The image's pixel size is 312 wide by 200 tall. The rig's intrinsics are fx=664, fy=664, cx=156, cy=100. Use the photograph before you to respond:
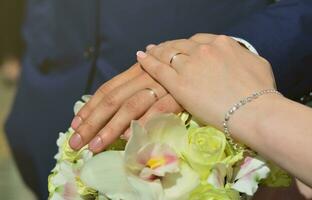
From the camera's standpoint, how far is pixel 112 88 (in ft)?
3.14

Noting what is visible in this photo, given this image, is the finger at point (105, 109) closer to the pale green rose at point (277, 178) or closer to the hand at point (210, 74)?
the hand at point (210, 74)

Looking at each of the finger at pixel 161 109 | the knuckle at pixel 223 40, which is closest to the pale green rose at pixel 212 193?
the finger at pixel 161 109

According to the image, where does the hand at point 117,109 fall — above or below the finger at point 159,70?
below

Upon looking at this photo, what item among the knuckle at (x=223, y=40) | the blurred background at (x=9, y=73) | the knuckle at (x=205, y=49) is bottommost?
the blurred background at (x=9, y=73)

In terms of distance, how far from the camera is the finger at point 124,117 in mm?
842

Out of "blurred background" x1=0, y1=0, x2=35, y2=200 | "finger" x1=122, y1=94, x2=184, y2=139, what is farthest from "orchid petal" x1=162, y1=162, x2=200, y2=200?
"blurred background" x1=0, y1=0, x2=35, y2=200

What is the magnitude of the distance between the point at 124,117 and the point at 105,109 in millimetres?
44

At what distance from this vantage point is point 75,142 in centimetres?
87

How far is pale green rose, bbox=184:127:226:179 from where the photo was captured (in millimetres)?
761

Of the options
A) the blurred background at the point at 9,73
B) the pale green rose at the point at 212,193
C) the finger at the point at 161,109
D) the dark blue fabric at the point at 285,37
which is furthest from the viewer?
the blurred background at the point at 9,73

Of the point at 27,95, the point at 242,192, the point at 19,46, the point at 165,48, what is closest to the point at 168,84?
the point at 165,48

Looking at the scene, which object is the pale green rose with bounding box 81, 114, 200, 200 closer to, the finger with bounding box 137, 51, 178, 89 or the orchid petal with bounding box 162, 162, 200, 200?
the orchid petal with bounding box 162, 162, 200, 200

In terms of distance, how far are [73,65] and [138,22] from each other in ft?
0.70

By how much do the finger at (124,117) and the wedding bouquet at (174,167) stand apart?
0.14 ft
